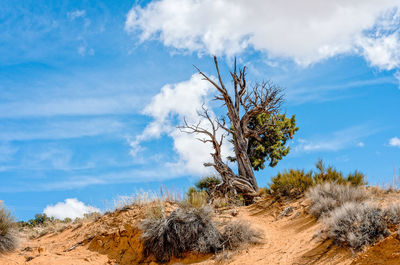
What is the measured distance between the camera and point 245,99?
61.1ft

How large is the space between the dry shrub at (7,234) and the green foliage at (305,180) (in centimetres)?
917

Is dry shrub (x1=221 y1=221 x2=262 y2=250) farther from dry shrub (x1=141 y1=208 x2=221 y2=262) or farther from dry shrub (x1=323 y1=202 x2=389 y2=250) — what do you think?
Result: dry shrub (x1=323 y1=202 x2=389 y2=250)

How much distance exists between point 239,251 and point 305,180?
444 cm

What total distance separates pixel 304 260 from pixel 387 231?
1.81 metres

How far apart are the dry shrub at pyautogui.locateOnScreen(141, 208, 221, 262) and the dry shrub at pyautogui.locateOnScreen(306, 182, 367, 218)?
2941 mm

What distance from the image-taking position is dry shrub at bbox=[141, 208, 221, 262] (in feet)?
32.2

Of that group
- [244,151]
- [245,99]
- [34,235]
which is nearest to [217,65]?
[245,99]

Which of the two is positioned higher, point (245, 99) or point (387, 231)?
point (245, 99)

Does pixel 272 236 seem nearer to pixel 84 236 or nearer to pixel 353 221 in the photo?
pixel 353 221

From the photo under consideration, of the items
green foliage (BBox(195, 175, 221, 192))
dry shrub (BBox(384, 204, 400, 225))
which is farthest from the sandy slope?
green foliage (BBox(195, 175, 221, 192))

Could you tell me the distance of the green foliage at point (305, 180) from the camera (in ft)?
40.6

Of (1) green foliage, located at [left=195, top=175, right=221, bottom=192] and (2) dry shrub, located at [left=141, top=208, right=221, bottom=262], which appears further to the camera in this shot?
(1) green foliage, located at [left=195, top=175, right=221, bottom=192]

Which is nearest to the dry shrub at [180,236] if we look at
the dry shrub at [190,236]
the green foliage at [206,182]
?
the dry shrub at [190,236]

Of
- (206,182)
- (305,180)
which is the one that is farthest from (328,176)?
(206,182)
